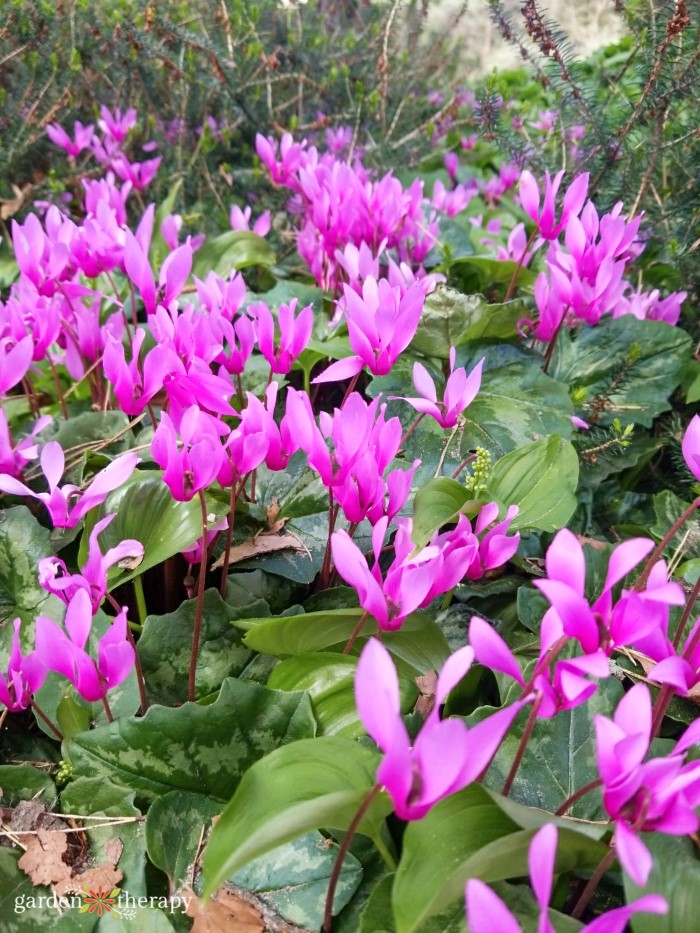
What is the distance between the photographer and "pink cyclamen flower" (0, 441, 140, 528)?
90 cm

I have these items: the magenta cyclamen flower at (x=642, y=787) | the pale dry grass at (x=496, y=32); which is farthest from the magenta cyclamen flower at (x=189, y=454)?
the pale dry grass at (x=496, y=32)

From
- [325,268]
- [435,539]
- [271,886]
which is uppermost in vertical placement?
[435,539]

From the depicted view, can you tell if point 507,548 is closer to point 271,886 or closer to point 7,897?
point 271,886

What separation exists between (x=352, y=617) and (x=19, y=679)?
1.29ft

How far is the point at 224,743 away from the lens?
2.90 feet

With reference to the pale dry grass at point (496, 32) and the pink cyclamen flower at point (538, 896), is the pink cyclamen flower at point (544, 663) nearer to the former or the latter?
the pink cyclamen flower at point (538, 896)

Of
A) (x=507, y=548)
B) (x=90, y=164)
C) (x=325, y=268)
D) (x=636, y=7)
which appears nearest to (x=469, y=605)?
(x=507, y=548)

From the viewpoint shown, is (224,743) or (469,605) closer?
(224,743)

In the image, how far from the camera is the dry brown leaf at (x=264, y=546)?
46.8 inches

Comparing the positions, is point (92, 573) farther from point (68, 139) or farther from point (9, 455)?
point (68, 139)

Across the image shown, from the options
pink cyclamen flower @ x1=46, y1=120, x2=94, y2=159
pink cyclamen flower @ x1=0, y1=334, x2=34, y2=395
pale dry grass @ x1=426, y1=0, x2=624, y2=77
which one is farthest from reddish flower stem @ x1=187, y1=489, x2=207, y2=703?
pale dry grass @ x1=426, y1=0, x2=624, y2=77

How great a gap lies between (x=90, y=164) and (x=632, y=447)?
227 centimetres

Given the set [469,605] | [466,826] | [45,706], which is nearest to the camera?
[466,826]

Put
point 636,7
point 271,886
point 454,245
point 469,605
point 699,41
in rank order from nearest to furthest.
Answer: point 271,886 → point 469,605 → point 699,41 → point 636,7 → point 454,245
